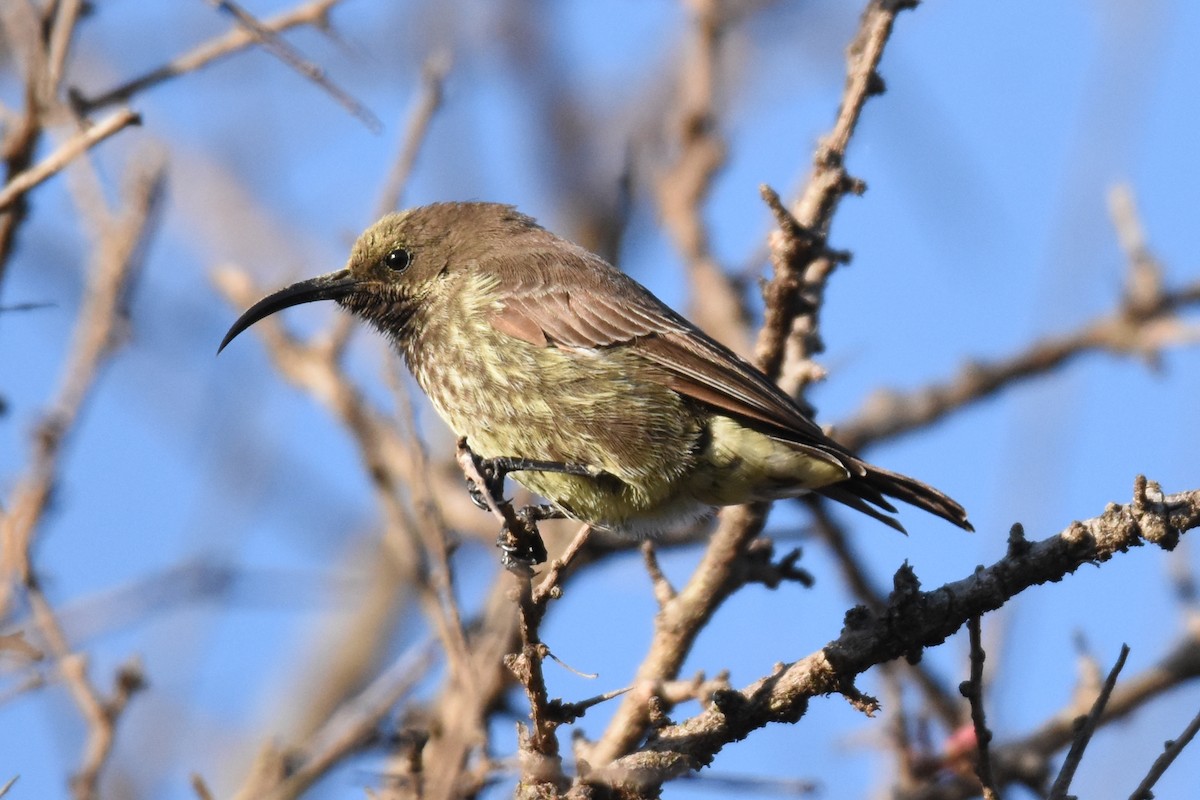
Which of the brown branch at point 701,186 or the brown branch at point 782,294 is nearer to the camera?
the brown branch at point 782,294

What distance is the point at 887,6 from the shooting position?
4.42 m

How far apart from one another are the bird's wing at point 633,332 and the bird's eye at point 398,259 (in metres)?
0.46

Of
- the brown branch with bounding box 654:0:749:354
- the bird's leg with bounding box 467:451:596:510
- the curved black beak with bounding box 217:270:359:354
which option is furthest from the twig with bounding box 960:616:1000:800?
the brown branch with bounding box 654:0:749:354

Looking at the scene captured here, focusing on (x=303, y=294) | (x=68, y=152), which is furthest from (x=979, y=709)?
(x=303, y=294)

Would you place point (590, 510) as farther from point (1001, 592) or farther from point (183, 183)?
point (183, 183)

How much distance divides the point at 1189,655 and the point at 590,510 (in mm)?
2256

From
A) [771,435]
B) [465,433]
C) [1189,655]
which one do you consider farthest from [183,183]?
[1189,655]

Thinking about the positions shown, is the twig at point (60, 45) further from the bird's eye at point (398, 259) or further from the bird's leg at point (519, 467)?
the bird's leg at point (519, 467)

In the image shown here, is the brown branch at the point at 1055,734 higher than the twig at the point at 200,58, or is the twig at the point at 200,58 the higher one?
the twig at the point at 200,58

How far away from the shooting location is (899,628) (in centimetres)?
316

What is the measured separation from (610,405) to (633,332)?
37 cm

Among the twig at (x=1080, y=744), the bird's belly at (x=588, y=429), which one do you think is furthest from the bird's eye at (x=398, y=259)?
the twig at (x=1080, y=744)

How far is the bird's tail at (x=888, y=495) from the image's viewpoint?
4.03 m

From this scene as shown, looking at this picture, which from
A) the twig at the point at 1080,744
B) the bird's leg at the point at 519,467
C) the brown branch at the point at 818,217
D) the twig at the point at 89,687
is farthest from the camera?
the brown branch at the point at 818,217
